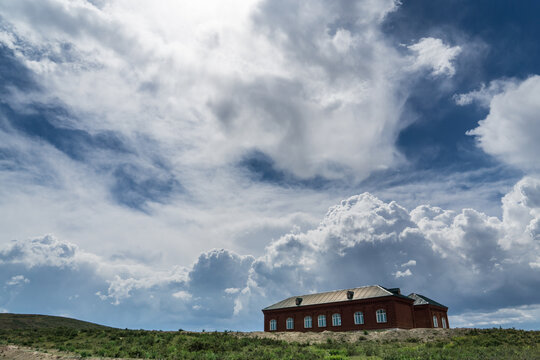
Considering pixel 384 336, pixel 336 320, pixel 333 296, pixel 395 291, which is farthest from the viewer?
pixel 333 296

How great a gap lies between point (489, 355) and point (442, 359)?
3644 mm

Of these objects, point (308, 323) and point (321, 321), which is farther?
A: point (308, 323)

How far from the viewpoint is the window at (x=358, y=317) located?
175ft

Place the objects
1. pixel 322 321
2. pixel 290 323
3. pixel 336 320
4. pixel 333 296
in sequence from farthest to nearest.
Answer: pixel 290 323 < pixel 333 296 < pixel 322 321 < pixel 336 320

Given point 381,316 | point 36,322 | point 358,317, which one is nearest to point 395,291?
point 381,316

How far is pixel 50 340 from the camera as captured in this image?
39625mm

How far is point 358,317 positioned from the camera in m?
53.8

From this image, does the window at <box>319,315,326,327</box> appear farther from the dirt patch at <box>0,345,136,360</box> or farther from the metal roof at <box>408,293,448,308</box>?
the dirt patch at <box>0,345,136,360</box>

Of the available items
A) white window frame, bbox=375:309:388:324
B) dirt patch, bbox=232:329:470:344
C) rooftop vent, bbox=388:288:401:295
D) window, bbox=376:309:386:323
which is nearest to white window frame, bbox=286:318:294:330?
white window frame, bbox=375:309:388:324

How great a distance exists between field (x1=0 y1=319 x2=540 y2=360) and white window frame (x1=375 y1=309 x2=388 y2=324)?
29.2 ft

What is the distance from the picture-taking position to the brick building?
51500mm

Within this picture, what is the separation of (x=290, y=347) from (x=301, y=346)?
2.55m

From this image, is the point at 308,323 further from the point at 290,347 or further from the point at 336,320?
the point at 290,347

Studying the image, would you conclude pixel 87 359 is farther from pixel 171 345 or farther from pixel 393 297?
pixel 393 297
